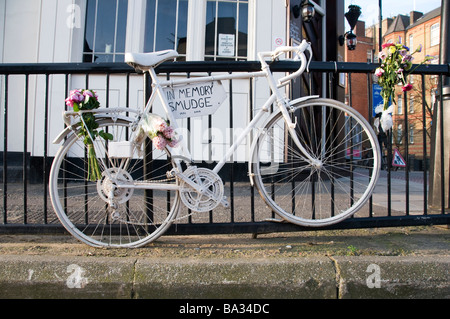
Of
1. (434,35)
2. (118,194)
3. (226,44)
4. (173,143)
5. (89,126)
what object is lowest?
(118,194)

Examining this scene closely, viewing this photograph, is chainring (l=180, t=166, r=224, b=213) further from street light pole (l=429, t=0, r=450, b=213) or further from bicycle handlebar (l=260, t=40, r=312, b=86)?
street light pole (l=429, t=0, r=450, b=213)

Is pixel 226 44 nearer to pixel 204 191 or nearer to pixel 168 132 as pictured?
pixel 168 132

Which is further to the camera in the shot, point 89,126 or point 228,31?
point 228,31

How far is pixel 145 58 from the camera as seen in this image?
7.41ft

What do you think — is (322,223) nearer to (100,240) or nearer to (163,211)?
(163,211)

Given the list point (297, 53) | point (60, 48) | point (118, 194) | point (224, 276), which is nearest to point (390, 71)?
point (297, 53)

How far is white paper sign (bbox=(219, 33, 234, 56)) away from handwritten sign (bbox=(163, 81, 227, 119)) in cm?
375

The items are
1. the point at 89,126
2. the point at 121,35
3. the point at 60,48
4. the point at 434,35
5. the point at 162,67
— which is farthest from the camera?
the point at 434,35

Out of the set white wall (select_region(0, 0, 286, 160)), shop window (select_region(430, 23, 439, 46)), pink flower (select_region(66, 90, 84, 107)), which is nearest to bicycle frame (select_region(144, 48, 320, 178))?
pink flower (select_region(66, 90, 84, 107))

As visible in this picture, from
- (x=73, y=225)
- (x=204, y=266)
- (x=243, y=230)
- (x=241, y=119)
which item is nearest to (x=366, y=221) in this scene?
(x=243, y=230)

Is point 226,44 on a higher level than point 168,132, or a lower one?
higher

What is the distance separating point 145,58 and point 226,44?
3983mm

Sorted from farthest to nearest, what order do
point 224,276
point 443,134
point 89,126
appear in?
point 443,134 → point 89,126 → point 224,276

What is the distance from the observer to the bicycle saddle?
2.21 meters
